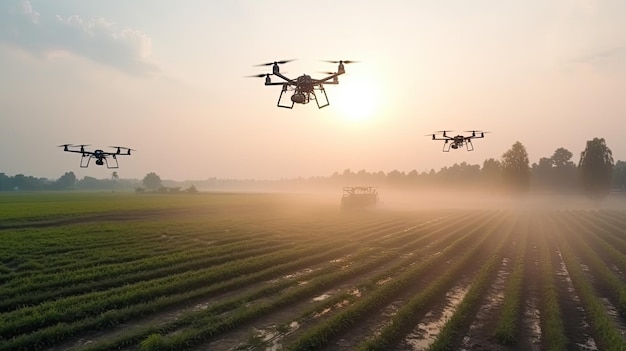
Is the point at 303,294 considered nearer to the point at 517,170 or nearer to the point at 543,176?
the point at 517,170

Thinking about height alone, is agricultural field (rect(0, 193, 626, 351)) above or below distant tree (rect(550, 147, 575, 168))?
below

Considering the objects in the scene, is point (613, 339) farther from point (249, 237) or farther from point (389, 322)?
point (249, 237)

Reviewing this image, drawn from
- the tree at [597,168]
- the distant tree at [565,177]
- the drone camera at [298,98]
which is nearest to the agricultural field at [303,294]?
the drone camera at [298,98]

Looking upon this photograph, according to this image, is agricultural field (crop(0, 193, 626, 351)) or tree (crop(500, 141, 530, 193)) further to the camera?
tree (crop(500, 141, 530, 193))

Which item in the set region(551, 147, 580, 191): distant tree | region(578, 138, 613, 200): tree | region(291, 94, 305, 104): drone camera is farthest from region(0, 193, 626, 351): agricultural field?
region(551, 147, 580, 191): distant tree

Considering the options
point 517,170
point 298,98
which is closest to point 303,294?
point 298,98

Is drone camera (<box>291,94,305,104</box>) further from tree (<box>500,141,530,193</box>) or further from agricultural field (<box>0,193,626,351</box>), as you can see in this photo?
tree (<box>500,141,530,193</box>)
